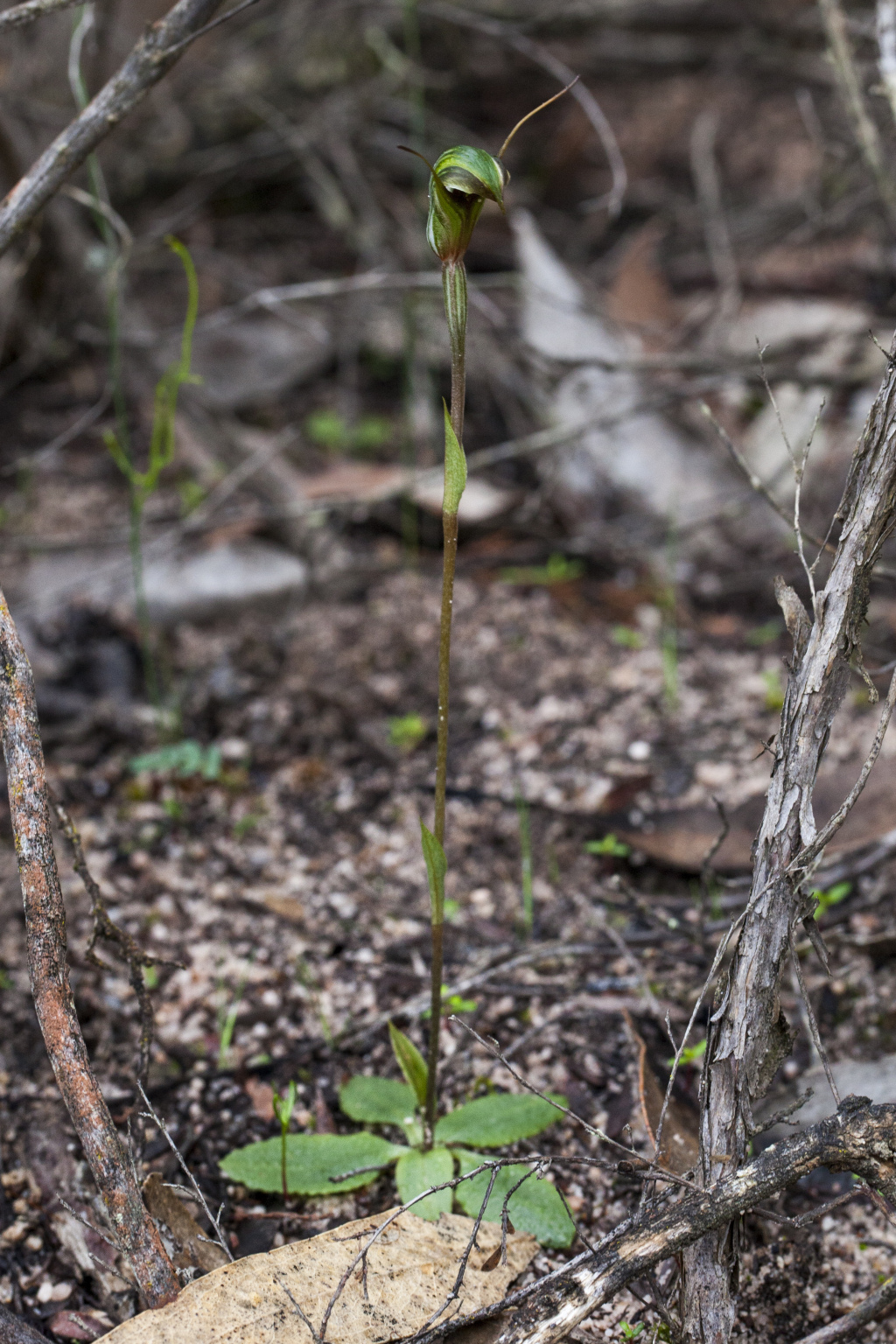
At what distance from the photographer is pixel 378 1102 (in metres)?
1.63

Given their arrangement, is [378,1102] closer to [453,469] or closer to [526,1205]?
[526,1205]

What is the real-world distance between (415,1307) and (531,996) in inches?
27.4

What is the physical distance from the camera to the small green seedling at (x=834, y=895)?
193 cm

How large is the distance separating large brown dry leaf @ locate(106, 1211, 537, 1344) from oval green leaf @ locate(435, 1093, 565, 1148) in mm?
165

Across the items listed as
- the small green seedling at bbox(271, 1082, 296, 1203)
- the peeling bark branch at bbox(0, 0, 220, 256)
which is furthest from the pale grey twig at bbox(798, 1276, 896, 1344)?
the peeling bark branch at bbox(0, 0, 220, 256)

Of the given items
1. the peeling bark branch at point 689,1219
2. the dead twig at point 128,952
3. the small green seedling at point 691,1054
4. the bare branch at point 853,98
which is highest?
the bare branch at point 853,98

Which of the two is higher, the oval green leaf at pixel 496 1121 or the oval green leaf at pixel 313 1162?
the oval green leaf at pixel 313 1162

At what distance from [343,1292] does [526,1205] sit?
0.99ft

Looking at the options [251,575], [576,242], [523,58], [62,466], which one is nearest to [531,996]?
[251,575]

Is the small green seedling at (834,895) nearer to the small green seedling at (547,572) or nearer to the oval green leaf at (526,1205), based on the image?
the oval green leaf at (526,1205)

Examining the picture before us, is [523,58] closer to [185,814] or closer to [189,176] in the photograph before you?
[189,176]

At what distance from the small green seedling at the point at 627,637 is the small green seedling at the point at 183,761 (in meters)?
1.14

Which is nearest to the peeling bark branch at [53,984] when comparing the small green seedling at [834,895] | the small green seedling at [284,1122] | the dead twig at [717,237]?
the small green seedling at [284,1122]

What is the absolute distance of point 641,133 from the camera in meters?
4.68
